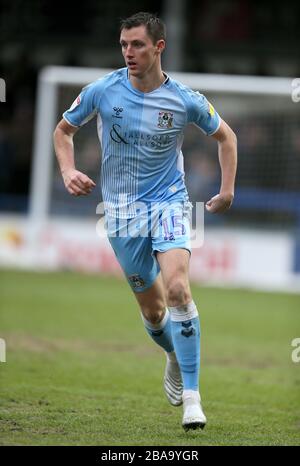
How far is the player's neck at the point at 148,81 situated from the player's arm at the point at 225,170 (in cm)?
54

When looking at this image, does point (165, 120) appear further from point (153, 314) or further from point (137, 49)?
point (153, 314)

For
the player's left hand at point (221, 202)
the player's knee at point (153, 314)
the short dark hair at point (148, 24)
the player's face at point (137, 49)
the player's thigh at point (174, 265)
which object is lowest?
the player's knee at point (153, 314)

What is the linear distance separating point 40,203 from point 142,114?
11.8 meters

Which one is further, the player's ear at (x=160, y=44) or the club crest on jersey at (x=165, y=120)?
the club crest on jersey at (x=165, y=120)

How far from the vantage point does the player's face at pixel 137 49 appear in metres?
6.69

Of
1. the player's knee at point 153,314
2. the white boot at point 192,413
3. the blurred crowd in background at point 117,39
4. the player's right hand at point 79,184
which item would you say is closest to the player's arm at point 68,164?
the player's right hand at point 79,184

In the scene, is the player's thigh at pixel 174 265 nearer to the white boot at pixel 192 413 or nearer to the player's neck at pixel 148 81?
the white boot at pixel 192 413

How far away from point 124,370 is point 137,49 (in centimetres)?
372

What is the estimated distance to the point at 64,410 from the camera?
7.03 m

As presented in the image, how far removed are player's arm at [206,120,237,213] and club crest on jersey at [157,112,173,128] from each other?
0.34 meters

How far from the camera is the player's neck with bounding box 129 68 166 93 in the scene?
272 inches

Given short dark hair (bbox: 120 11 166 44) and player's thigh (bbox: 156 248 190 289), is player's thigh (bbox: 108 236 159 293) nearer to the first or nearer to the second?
player's thigh (bbox: 156 248 190 289)

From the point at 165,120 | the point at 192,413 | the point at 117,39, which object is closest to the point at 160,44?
the point at 165,120

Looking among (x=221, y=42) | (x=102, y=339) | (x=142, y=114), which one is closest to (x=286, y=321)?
(x=102, y=339)
